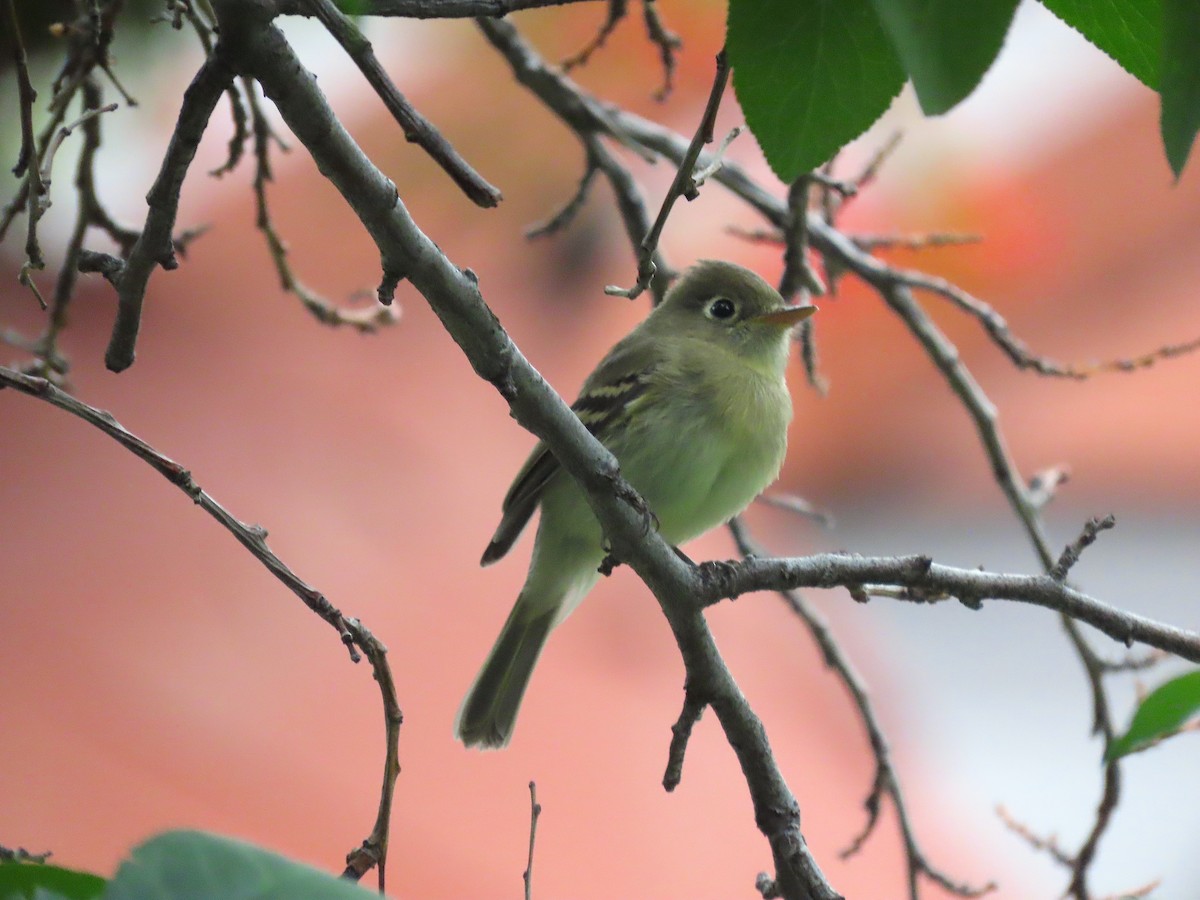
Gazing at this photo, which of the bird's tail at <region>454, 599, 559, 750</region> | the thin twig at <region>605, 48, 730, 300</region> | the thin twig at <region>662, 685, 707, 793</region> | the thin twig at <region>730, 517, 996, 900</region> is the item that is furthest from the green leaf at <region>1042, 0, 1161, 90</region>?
the bird's tail at <region>454, 599, 559, 750</region>

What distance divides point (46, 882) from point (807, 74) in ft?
3.51

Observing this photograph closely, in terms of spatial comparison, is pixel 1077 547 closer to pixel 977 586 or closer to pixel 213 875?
pixel 977 586

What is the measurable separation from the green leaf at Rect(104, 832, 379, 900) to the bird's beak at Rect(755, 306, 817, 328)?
8.11ft

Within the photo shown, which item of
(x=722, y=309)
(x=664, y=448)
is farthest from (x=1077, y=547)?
(x=722, y=309)

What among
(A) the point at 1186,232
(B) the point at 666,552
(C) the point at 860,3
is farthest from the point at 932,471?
(C) the point at 860,3

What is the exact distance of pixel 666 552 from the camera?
1950 mm

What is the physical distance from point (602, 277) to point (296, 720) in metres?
3.82

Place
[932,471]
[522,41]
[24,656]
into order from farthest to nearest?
[932,471]
[24,656]
[522,41]

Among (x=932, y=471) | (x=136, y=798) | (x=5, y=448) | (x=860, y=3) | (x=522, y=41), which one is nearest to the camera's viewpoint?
(x=860, y=3)

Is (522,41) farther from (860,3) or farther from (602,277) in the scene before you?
(602,277)

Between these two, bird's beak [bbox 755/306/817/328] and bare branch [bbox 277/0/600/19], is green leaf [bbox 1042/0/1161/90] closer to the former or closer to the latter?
bare branch [bbox 277/0/600/19]

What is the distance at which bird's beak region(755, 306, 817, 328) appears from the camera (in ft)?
10.5

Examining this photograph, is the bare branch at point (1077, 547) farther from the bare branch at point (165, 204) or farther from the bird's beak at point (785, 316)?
the bare branch at point (165, 204)

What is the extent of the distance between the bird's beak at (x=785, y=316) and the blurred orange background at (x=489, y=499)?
6.86 ft
